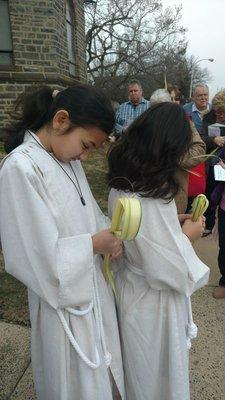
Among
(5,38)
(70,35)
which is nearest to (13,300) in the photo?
(5,38)

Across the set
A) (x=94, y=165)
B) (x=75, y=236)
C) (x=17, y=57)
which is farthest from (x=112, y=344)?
(x=17, y=57)

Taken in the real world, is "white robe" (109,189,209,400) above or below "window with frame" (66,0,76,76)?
below

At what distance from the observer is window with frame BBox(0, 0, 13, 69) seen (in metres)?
9.03

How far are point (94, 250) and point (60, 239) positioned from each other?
0.14m

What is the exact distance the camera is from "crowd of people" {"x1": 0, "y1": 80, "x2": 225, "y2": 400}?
121cm

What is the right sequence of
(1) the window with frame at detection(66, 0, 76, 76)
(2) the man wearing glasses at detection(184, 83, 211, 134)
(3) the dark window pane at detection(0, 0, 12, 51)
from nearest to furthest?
1. (2) the man wearing glasses at detection(184, 83, 211, 134)
2. (3) the dark window pane at detection(0, 0, 12, 51)
3. (1) the window with frame at detection(66, 0, 76, 76)

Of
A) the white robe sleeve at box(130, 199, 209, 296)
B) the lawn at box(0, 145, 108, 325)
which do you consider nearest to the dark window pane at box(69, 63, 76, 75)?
the lawn at box(0, 145, 108, 325)

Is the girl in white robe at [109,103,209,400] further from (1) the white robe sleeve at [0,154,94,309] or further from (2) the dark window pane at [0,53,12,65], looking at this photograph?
(2) the dark window pane at [0,53,12,65]

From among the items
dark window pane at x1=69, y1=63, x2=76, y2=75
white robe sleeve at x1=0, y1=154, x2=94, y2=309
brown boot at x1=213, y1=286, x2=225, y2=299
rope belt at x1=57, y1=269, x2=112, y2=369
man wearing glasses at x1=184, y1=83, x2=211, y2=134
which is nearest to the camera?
white robe sleeve at x1=0, y1=154, x2=94, y2=309

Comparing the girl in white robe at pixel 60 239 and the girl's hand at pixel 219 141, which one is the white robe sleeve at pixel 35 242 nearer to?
the girl in white robe at pixel 60 239

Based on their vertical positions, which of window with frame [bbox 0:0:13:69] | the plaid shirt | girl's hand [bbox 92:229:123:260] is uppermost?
window with frame [bbox 0:0:13:69]

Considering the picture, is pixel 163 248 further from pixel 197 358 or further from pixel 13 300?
pixel 13 300

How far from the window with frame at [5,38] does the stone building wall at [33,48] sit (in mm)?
138

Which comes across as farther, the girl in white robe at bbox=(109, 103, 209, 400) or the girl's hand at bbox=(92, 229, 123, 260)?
the girl in white robe at bbox=(109, 103, 209, 400)
